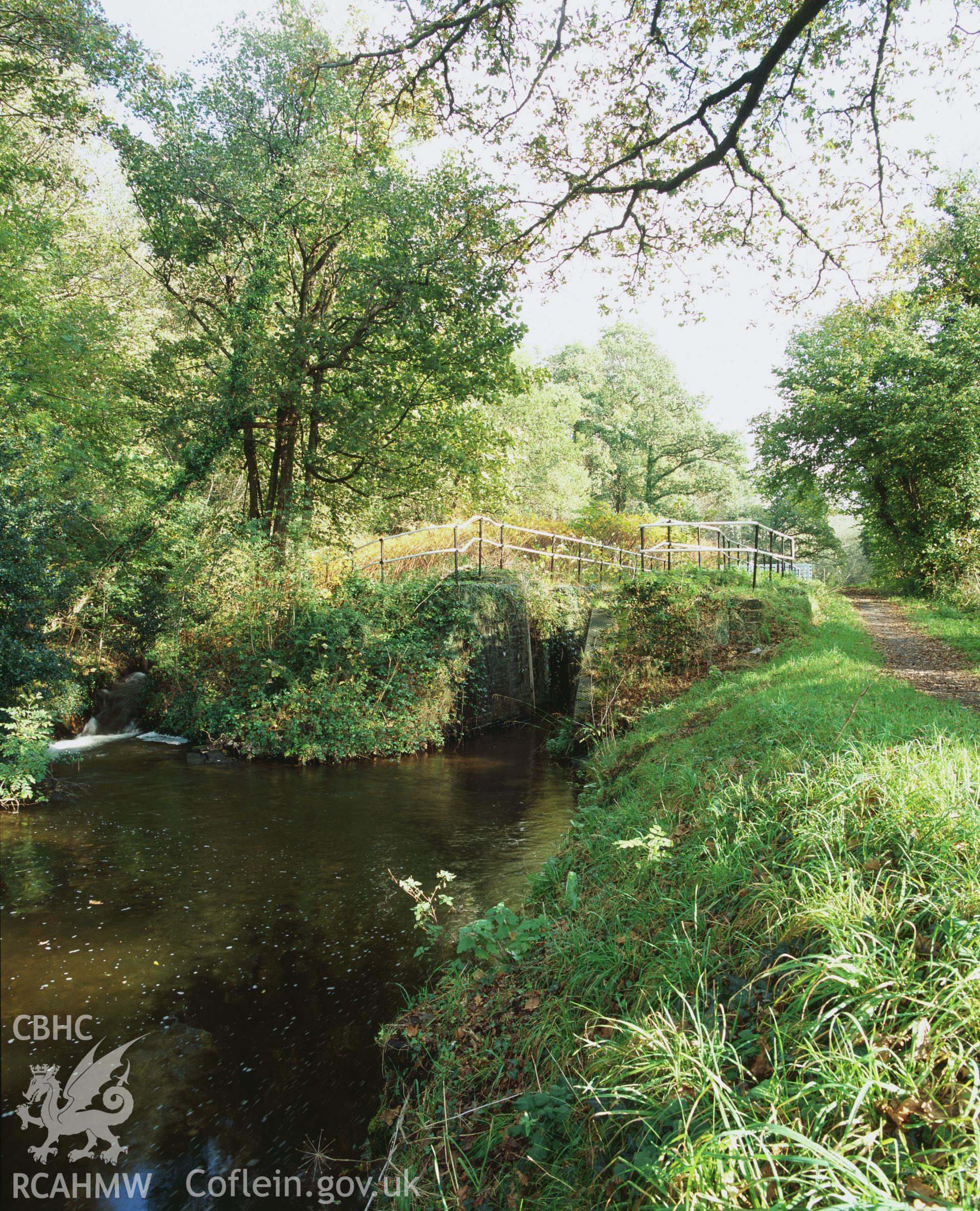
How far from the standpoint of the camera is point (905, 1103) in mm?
1938

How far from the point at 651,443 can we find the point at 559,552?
19439 mm

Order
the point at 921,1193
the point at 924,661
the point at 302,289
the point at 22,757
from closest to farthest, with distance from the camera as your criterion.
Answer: the point at 921,1193 → the point at 22,757 → the point at 924,661 → the point at 302,289

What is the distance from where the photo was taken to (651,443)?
35250mm

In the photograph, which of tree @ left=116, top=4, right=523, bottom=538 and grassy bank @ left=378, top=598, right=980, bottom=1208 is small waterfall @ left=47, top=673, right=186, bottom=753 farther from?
grassy bank @ left=378, top=598, right=980, bottom=1208

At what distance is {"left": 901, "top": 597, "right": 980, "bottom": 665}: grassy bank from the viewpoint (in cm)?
964

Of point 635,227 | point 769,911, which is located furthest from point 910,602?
point 769,911

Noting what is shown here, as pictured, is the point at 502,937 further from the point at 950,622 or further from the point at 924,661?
the point at 950,622

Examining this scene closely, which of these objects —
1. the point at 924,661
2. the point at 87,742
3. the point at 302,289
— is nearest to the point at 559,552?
the point at 302,289

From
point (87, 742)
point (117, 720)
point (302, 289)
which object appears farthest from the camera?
point (302, 289)

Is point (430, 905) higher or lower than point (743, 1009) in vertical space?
lower

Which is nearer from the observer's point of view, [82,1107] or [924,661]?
[82,1107]

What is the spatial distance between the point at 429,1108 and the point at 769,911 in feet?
6.06

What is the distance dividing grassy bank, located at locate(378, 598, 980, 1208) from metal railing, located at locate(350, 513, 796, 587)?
25.6 ft

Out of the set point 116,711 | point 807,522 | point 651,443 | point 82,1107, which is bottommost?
point 82,1107
